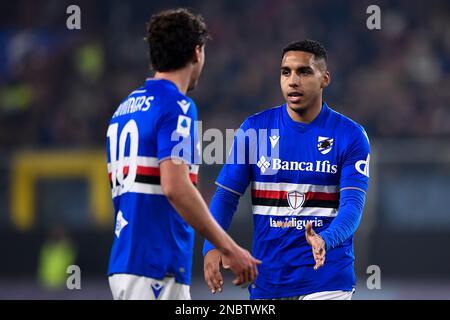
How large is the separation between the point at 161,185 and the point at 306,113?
5.79ft

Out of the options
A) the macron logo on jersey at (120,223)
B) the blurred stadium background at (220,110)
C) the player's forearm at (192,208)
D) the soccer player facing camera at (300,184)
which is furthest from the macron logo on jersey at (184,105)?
the blurred stadium background at (220,110)

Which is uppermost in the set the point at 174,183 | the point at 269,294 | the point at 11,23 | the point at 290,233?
the point at 11,23

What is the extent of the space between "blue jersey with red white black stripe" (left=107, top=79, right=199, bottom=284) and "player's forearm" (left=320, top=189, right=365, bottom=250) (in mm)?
1086

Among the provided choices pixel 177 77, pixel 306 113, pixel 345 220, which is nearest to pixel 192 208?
pixel 177 77

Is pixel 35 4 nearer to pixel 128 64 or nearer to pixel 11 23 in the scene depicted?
pixel 11 23

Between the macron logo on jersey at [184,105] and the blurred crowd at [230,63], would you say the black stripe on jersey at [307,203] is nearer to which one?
the macron logo on jersey at [184,105]

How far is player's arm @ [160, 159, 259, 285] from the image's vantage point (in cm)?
465

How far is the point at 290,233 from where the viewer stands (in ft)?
19.6

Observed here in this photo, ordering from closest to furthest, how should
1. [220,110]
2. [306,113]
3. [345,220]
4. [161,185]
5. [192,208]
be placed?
1. [192,208]
2. [161,185]
3. [345,220]
4. [306,113]
5. [220,110]

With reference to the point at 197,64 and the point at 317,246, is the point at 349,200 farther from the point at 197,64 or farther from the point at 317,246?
the point at 197,64

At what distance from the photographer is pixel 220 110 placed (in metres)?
18.4

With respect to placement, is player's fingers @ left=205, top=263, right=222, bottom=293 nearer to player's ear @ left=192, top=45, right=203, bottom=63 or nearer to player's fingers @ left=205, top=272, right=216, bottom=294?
player's fingers @ left=205, top=272, right=216, bottom=294

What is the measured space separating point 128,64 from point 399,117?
5.62 meters

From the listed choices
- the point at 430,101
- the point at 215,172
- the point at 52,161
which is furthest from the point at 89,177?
the point at 430,101
